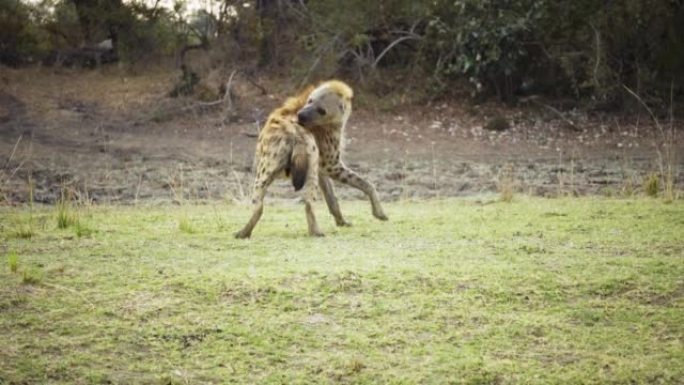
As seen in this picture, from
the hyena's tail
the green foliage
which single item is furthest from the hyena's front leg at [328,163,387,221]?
the green foliage

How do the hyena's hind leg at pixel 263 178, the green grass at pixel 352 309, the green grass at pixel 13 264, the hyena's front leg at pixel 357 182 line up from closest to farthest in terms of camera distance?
1. the green grass at pixel 352 309
2. the green grass at pixel 13 264
3. the hyena's hind leg at pixel 263 178
4. the hyena's front leg at pixel 357 182

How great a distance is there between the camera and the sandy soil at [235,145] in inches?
406

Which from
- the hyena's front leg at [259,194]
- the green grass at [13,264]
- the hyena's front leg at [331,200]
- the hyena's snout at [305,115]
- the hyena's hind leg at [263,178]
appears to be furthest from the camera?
the hyena's front leg at [331,200]

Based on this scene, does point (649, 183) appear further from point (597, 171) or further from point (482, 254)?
point (482, 254)

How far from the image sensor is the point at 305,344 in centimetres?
427

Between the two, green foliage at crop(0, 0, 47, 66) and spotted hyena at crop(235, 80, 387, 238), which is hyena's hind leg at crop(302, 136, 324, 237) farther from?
green foliage at crop(0, 0, 47, 66)

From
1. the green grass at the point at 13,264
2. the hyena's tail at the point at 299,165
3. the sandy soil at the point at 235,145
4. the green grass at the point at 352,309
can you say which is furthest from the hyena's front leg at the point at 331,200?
the green grass at the point at 13,264

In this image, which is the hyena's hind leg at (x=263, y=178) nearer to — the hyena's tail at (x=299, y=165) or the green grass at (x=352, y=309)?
the hyena's tail at (x=299, y=165)

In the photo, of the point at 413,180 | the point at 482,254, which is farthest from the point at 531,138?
the point at 482,254

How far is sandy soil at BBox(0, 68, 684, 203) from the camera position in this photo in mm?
10305

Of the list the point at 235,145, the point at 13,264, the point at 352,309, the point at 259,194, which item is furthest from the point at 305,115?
the point at 235,145

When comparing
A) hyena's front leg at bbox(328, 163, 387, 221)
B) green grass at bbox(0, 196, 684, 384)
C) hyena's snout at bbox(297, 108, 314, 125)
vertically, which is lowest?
green grass at bbox(0, 196, 684, 384)

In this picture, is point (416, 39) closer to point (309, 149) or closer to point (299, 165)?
point (309, 149)

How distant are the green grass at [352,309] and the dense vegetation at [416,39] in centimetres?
810
